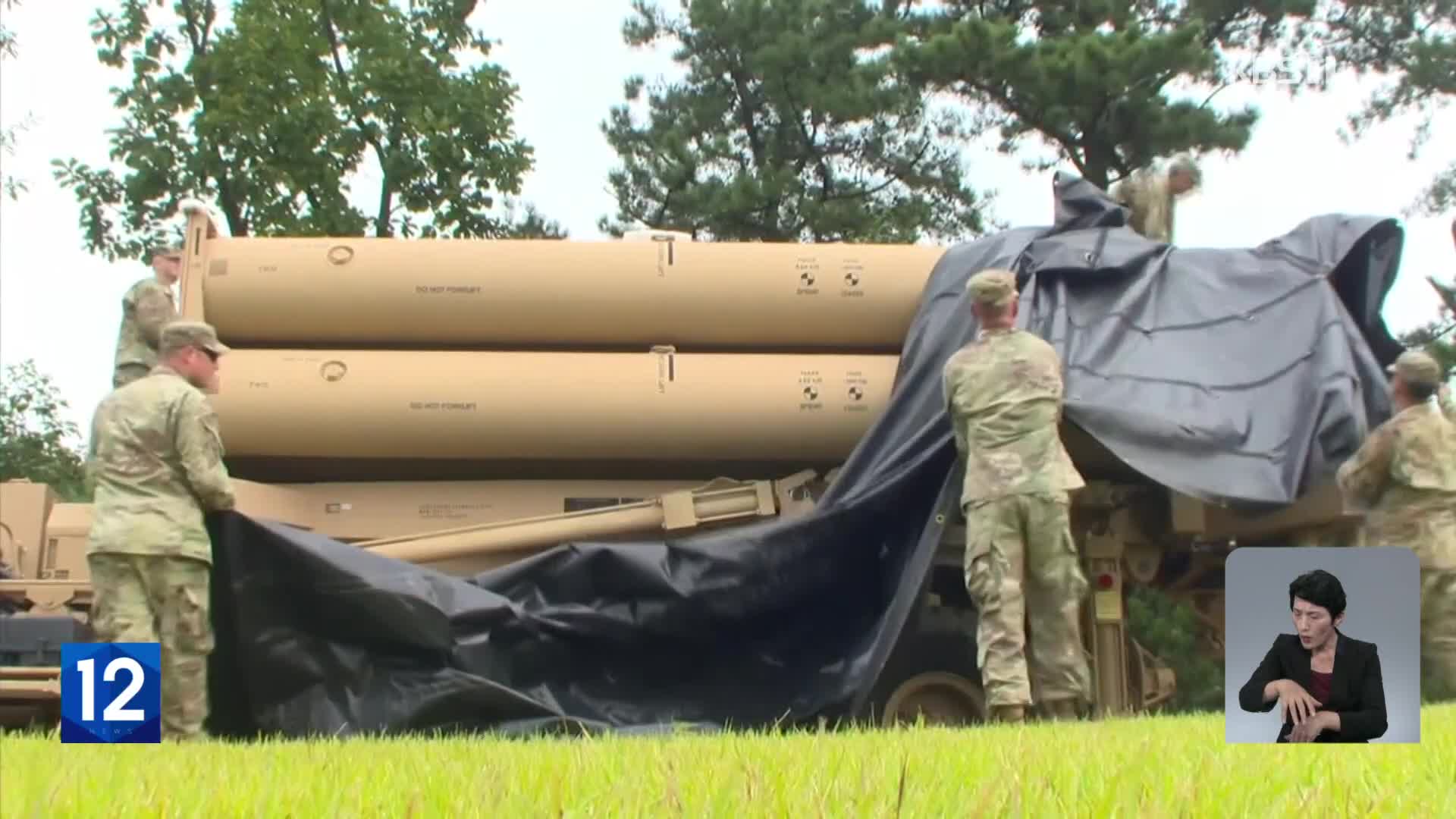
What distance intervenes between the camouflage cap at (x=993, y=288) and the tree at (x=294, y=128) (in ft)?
42.6

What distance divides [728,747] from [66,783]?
3.90 feet

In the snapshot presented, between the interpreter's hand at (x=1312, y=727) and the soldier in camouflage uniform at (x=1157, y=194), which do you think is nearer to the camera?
the interpreter's hand at (x=1312, y=727)

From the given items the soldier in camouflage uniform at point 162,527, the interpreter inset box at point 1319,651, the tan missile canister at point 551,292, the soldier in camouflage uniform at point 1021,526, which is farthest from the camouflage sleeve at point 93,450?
the interpreter inset box at point 1319,651

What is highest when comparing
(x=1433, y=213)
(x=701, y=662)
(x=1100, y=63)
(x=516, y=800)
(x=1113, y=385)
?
(x=1100, y=63)

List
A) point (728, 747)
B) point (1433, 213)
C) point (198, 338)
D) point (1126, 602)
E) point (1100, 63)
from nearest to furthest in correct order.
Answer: point (728, 747) → point (198, 338) → point (1126, 602) → point (1100, 63) → point (1433, 213)

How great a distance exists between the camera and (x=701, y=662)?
591cm

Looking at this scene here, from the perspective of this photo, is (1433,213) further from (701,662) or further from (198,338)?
(198,338)

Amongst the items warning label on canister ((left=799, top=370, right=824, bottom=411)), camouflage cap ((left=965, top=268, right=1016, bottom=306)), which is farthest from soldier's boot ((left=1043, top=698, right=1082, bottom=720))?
warning label on canister ((left=799, top=370, right=824, bottom=411))

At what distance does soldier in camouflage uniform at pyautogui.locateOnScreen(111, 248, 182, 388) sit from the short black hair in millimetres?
4841

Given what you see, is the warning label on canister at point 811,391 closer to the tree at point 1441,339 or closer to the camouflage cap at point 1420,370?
the camouflage cap at point 1420,370

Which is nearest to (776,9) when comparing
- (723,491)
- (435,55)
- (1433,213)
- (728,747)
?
(435,55)

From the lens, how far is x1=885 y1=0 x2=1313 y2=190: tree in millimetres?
17047

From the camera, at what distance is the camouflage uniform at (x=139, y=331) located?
5.87m

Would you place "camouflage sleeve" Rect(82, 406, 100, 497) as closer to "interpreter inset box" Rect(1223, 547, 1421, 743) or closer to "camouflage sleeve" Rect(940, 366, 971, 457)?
"camouflage sleeve" Rect(940, 366, 971, 457)
